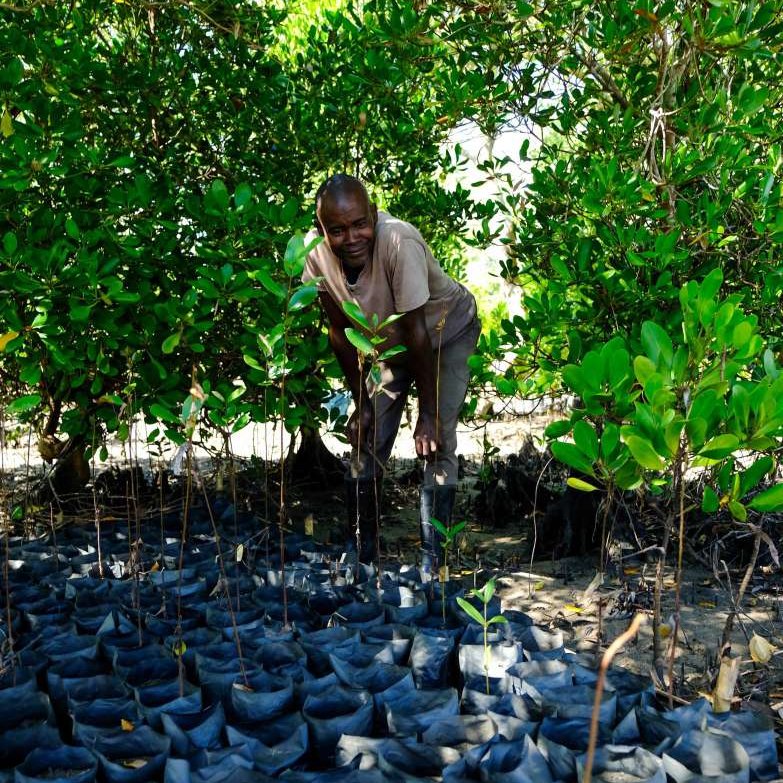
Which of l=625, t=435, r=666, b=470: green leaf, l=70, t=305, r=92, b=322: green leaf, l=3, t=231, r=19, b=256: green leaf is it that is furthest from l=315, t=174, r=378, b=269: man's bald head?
l=625, t=435, r=666, b=470: green leaf

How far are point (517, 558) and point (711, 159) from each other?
192 centimetres

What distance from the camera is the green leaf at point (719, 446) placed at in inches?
65.5

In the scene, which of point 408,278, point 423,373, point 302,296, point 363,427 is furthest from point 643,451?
point 363,427

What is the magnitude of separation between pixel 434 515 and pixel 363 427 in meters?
0.48

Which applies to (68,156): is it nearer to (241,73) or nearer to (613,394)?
(241,73)

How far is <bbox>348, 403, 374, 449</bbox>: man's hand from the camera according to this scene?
3.35 metres

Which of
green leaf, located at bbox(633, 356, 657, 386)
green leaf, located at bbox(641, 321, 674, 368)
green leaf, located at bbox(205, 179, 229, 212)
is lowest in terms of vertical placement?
green leaf, located at bbox(633, 356, 657, 386)

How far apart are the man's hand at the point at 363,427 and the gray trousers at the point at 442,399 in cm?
3

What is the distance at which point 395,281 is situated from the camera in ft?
9.49

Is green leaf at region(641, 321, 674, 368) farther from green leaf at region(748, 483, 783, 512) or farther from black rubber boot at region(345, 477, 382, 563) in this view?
black rubber boot at region(345, 477, 382, 563)

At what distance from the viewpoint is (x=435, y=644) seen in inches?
84.8

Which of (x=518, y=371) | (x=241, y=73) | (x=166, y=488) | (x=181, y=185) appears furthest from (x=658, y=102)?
(x=166, y=488)

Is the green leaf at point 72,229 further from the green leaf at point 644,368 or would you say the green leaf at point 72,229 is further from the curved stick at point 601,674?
the curved stick at point 601,674

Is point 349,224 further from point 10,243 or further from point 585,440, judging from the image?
point 585,440
